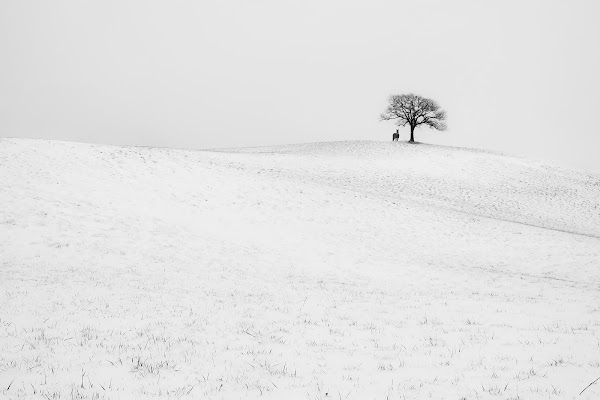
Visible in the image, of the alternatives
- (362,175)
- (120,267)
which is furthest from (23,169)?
(362,175)

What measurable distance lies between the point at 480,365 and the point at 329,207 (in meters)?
20.4

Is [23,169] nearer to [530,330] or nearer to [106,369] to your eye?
[106,369]

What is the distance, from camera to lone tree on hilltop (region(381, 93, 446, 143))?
66.8 metres

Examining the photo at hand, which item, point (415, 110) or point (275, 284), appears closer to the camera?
point (275, 284)

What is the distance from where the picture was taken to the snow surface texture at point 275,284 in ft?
20.7

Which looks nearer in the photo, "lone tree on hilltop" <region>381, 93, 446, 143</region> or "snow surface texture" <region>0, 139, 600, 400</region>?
"snow surface texture" <region>0, 139, 600, 400</region>

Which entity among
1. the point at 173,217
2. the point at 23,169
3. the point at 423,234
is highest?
the point at 23,169

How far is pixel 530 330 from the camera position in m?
9.15

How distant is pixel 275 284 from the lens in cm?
1459

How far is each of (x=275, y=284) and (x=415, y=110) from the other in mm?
60797

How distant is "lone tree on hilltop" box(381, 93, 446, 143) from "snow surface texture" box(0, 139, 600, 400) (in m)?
32.4

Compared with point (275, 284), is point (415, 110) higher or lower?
higher

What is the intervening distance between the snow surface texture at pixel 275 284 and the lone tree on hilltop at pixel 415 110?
1277 inches

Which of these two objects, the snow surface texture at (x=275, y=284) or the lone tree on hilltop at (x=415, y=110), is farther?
the lone tree on hilltop at (x=415, y=110)
